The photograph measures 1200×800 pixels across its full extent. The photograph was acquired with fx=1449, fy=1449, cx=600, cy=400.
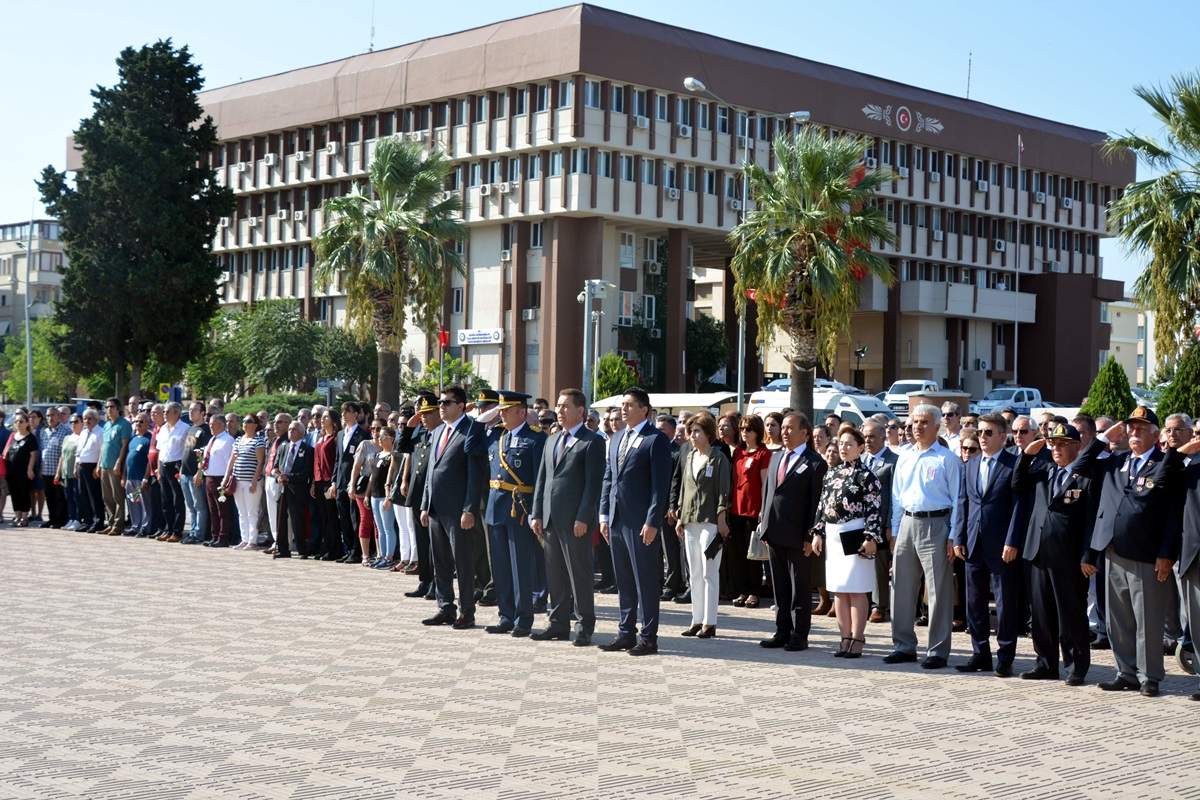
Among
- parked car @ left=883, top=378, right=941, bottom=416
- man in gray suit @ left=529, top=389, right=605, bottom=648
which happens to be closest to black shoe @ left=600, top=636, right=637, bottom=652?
man in gray suit @ left=529, top=389, right=605, bottom=648

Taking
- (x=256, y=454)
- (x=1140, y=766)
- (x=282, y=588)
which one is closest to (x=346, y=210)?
(x=256, y=454)

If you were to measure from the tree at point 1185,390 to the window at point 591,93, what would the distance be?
32.6 m

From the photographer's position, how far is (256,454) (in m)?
21.0

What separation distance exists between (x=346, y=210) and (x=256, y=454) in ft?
66.4

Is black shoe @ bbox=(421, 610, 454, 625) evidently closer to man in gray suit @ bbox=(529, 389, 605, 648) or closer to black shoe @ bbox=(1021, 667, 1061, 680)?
man in gray suit @ bbox=(529, 389, 605, 648)

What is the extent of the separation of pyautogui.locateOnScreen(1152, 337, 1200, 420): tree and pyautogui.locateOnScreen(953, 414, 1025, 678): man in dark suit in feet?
58.2

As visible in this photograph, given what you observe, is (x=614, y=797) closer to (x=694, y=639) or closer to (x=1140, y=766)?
(x=1140, y=766)

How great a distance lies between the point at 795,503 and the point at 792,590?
2.58 ft

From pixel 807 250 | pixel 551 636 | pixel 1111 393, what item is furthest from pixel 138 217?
pixel 551 636

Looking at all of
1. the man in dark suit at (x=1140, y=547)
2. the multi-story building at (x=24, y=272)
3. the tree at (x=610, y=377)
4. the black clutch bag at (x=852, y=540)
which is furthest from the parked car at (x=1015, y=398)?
the multi-story building at (x=24, y=272)

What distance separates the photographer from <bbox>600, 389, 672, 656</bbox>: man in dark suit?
473 inches

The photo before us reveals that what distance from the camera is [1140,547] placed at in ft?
34.2

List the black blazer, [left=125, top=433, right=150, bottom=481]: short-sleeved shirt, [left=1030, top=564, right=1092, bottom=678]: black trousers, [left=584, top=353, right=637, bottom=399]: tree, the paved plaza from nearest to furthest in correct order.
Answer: the paved plaza → [left=1030, top=564, right=1092, bottom=678]: black trousers → the black blazer → [left=125, top=433, right=150, bottom=481]: short-sleeved shirt → [left=584, top=353, right=637, bottom=399]: tree

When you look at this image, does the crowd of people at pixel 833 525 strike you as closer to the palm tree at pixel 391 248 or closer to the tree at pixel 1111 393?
the tree at pixel 1111 393
